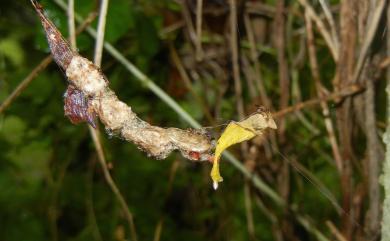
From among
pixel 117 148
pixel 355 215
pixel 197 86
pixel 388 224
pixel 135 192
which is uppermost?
pixel 197 86

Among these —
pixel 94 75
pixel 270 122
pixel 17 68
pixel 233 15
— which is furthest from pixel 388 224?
pixel 17 68

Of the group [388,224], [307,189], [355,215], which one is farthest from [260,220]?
[388,224]

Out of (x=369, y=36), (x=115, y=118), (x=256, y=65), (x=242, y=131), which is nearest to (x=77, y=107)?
(x=115, y=118)

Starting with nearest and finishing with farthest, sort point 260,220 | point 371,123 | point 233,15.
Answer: point 371,123 → point 233,15 → point 260,220

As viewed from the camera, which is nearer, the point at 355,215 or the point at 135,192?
the point at 355,215

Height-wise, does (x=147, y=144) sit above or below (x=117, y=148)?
below

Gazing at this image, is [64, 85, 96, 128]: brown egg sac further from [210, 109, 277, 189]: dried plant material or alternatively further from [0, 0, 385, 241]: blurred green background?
[0, 0, 385, 241]: blurred green background

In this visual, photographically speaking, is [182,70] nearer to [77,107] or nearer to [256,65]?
[256,65]

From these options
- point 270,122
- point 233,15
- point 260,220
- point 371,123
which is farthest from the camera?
point 260,220

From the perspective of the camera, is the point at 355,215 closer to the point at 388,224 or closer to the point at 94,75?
the point at 388,224
